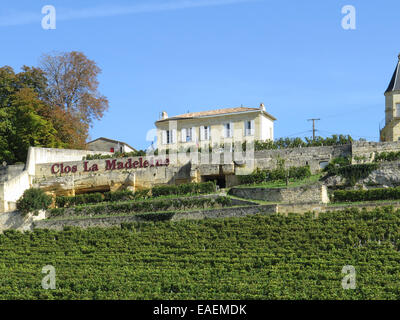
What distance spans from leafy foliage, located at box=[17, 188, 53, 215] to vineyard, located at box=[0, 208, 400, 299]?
3.81m

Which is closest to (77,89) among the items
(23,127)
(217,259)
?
(23,127)

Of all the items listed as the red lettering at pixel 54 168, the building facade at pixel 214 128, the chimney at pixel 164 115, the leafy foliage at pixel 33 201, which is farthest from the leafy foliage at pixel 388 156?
the red lettering at pixel 54 168

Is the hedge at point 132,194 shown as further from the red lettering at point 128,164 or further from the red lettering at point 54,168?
the red lettering at point 54,168

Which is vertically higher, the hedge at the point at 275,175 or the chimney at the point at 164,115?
the chimney at the point at 164,115

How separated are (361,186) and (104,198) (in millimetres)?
15570

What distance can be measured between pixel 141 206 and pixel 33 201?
22.4 ft

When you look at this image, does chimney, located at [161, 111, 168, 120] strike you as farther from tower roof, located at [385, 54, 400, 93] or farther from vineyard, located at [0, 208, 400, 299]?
vineyard, located at [0, 208, 400, 299]

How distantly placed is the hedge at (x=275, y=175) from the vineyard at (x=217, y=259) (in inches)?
260

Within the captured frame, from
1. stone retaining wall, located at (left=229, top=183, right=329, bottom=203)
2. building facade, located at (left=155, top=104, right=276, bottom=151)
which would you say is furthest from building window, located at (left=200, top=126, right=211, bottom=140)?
stone retaining wall, located at (left=229, top=183, right=329, bottom=203)

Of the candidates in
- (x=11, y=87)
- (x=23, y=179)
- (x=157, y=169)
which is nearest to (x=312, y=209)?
(x=157, y=169)

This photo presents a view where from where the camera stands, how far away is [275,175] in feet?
136

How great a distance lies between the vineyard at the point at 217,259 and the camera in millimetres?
27266
